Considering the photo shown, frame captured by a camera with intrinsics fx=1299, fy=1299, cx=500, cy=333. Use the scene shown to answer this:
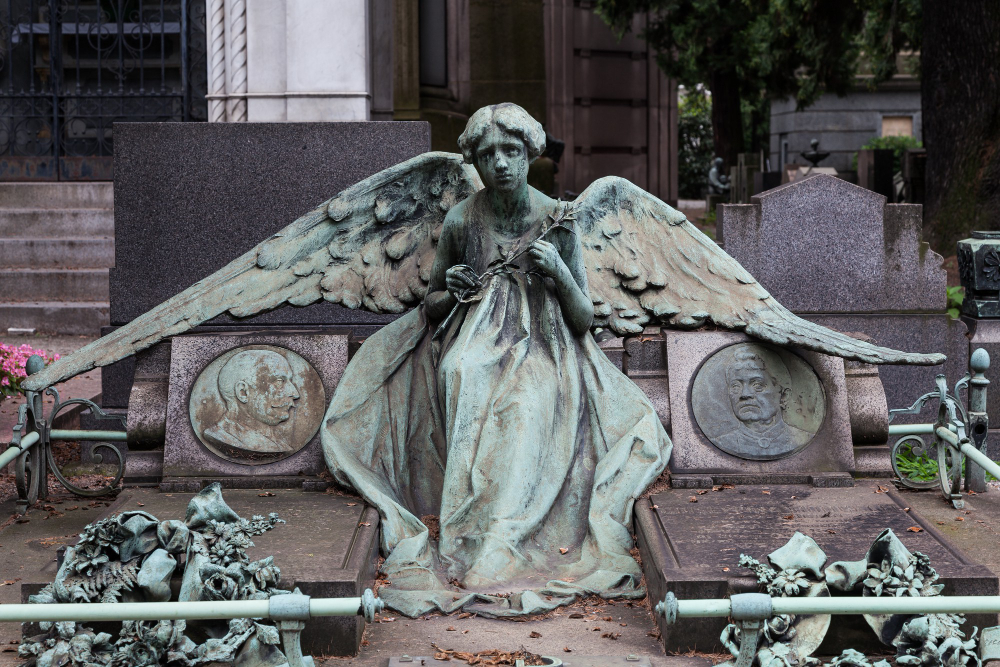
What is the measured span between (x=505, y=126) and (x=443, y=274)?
847 mm

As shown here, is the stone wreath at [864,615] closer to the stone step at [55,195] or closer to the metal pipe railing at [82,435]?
the metal pipe railing at [82,435]

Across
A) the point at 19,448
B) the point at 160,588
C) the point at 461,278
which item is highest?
the point at 461,278

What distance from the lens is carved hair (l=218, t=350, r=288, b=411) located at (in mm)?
6023

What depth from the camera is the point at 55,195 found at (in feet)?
40.1

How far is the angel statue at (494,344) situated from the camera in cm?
509

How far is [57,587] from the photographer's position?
445cm

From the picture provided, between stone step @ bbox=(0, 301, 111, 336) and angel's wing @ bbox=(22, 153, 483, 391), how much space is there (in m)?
4.98

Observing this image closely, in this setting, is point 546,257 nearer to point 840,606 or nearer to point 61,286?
point 840,606

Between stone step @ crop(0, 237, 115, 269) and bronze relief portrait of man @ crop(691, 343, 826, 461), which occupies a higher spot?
stone step @ crop(0, 237, 115, 269)

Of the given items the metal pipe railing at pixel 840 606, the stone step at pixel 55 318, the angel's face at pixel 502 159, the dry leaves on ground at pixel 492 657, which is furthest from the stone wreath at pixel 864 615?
the stone step at pixel 55 318

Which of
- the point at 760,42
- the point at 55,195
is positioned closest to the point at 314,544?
the point at 55,195

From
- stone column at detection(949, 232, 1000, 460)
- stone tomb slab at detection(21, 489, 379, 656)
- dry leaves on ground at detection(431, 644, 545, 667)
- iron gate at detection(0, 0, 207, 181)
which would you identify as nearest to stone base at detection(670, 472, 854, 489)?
stone tomb slab at detection(21, 489, 379, 656)

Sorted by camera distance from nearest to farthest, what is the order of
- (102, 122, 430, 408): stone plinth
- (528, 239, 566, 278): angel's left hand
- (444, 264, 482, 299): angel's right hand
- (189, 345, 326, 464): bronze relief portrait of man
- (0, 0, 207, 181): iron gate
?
(528, 239, 566, 278): angel's left hand < (444, 264, 482, 299): angel's right hand < (189, 345, 326, 464): bronze relief portrait of man < (102, 122, 430, 408): stone plinth < (0, 0, 207, 181): iron gate

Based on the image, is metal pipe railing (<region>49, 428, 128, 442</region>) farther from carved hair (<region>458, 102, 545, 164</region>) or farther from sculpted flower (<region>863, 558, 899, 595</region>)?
sculpted flower (<region>863, 558, 899, 595</region>)
